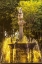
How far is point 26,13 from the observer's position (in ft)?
185

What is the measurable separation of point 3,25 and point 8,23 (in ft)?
2.67

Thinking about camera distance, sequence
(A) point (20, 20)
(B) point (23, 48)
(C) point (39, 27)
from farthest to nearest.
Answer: (C) point (39, 27) → (A) point (20, 20) → (B) point (23, 48)

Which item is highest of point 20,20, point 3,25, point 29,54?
point 20,20

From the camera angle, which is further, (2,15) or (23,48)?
(2,15)

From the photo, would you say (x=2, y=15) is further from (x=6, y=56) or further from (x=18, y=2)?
(x=6, y=56)

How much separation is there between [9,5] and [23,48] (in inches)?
1249

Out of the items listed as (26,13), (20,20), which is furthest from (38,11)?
(20,20)

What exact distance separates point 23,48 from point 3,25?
32.7m

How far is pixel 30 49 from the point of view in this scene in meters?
26.6

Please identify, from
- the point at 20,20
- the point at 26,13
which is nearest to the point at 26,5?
the point at 26,13

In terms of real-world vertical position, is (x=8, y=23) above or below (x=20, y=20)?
below

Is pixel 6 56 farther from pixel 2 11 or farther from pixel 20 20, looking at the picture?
pixel 2 11

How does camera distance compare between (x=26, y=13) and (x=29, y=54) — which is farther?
(x=26, y=13)

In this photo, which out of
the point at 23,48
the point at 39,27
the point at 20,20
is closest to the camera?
the point at 23,48
